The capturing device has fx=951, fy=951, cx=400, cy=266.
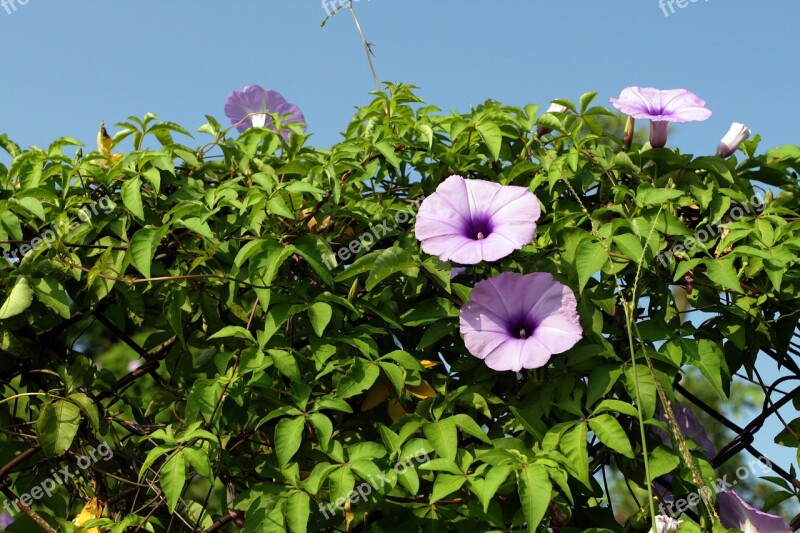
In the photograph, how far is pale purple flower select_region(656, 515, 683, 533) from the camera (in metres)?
1.87

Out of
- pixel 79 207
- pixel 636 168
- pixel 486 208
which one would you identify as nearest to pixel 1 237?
pixel 79 207

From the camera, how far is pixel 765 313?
7.02ft

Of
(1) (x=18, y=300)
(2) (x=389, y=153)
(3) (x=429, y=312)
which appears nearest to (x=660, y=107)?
(2) (x=389, y=153)

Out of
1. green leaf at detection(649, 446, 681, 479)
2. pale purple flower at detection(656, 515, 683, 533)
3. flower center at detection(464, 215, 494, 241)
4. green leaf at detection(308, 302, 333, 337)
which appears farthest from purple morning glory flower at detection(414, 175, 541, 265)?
pale purple flower at detection(656, 515, 683, 533)

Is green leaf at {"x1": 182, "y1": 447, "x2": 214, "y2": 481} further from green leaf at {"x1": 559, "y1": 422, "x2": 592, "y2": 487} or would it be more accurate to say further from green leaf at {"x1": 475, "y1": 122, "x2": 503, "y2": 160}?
green leaf at {"x1": 475, "y1": 122, "x2": 503, "y2": 160}

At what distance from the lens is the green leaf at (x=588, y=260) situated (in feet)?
6.21

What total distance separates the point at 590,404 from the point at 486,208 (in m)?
0.46

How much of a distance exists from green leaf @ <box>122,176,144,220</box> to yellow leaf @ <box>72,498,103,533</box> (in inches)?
25.2

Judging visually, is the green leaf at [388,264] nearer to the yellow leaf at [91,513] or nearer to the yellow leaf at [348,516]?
the yellow leaf at [348,516]

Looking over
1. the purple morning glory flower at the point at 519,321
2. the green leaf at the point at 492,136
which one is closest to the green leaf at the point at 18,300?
the purple morning glory flower at the point at 519,321

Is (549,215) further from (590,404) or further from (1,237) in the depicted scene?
(1,237)

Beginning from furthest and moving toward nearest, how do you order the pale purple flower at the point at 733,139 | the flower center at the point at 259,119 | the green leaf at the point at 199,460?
the flower center at the point at 259,119 → the pale purple flower at the point at 733,139 → the green leaf at the point at 199,460

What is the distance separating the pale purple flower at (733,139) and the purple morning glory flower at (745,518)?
2.65 feet

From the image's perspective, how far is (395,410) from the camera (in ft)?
6.46
